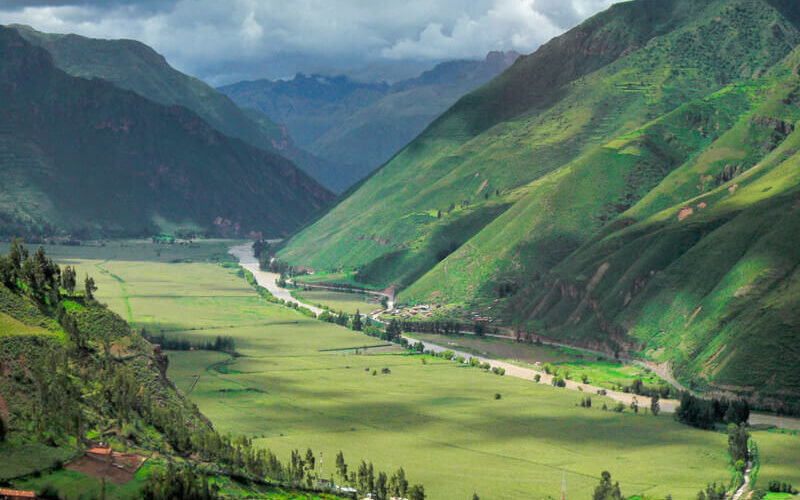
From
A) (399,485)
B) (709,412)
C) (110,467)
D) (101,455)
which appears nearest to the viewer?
(110,467)

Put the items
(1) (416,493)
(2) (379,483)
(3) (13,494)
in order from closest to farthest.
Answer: (3) (13,494), (1) (416,493), (2) (379,483)

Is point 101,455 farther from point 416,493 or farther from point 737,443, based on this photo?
point 737,443

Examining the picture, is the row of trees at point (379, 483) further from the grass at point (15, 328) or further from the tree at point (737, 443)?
the tree at point (737, 443)

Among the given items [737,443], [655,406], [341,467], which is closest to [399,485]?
[341,467]

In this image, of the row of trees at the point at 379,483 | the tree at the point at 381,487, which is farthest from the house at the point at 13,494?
the tree at the point at 381,487

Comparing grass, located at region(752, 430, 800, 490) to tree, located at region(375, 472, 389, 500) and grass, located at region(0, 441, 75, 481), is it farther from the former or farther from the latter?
grass, located at region(0, 441, 75, 481)

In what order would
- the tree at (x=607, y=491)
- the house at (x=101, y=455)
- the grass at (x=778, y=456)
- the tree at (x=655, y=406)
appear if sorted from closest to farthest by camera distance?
1. the house at (x=101, y=455)
2. the tree at (x=607, y=491)
3. the grass at (x=778, y=456)
4. the tree at (x=655, y=406)

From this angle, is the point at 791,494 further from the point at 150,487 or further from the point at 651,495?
the point at 150,487

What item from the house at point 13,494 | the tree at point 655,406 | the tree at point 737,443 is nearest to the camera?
the house at point 13,494

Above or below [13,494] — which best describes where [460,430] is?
below
